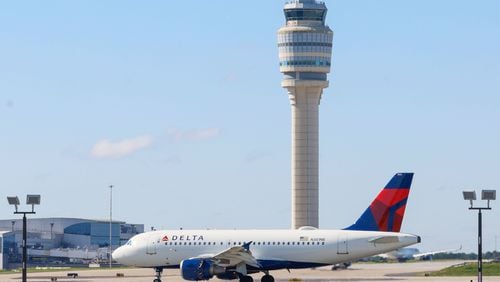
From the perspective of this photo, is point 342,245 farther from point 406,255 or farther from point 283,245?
point 406,255

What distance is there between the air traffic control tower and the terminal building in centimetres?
2542

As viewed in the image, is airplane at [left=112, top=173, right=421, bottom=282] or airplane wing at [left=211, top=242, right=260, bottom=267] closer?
airplane wing at [left=211, top=242, right=260, bottom=267]

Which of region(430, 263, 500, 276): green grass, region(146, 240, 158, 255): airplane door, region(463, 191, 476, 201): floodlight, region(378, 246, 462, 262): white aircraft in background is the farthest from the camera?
region(378, 246, 462, 262): white aircraft in background

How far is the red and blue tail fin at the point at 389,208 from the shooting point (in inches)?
3081

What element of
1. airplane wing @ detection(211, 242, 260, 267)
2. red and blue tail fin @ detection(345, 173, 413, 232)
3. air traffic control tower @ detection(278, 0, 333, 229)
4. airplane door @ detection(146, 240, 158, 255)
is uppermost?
air traffic control tower @ detection(278, 0, 333, 229)

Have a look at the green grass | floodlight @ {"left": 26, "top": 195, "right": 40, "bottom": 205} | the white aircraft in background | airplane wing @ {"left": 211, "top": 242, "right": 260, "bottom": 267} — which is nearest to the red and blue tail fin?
airplane wing @ {"left": 211, "top": 242, "right": 260, "bottom": 267}

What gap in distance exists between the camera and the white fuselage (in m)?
77.1

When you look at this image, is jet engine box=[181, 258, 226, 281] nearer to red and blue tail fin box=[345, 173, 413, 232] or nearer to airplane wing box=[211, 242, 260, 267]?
airplane wing box=[211, 242, 260, 267]

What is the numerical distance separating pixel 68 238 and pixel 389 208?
107998mm

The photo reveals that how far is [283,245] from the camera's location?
255 feet

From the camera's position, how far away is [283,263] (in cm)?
Answer: 7806

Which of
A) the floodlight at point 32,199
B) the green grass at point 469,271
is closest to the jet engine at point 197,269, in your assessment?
the floodlight at point 32,199

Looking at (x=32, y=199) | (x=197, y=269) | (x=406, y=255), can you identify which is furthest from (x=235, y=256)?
(x=406, y=255)

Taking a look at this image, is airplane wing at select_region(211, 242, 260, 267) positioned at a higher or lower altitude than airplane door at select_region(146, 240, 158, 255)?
lower
